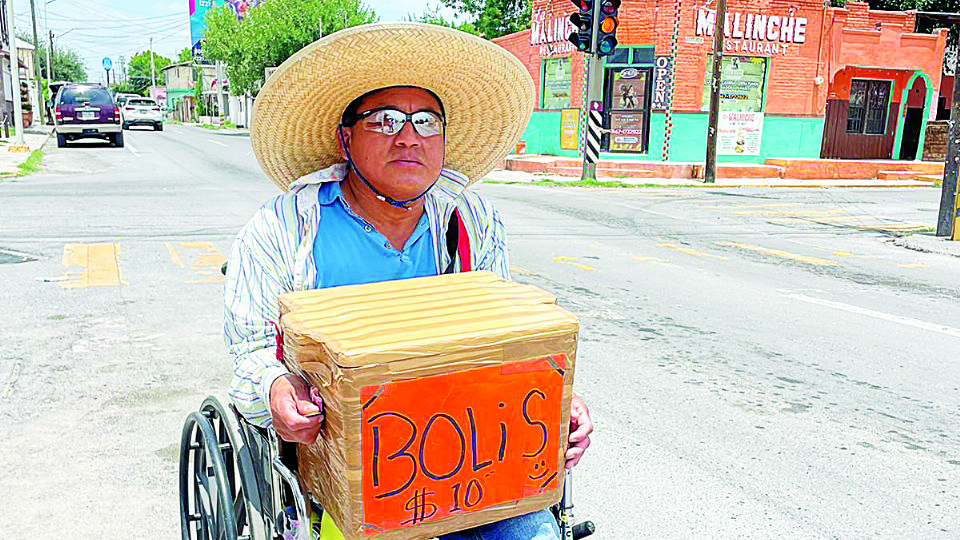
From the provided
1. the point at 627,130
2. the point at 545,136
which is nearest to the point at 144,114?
the point at 545,136

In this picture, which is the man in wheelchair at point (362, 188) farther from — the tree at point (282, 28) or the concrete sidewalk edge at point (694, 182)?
the tree at point (282, 28)

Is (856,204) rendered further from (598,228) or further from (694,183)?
(598,228)

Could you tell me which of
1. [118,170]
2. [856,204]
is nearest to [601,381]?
[856,204]

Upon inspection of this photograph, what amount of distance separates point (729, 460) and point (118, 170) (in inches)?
673

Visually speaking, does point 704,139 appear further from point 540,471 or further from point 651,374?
point 540,471

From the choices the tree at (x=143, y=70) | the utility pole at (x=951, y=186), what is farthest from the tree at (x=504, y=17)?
the tree at (x=143, y=70)

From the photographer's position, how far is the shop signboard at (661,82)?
22.5m

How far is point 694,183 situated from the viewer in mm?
19953

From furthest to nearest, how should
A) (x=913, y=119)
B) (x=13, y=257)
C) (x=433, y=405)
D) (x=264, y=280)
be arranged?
1. (x=913, y=119)
2. (x=13, y=257)
3. (x=264, y=280)
4. (x=433, y=405)

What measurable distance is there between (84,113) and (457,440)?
86.6ft

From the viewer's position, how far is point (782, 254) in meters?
9.66

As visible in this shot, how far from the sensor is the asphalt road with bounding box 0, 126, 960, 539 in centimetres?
333

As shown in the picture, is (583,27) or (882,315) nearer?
(882,315)

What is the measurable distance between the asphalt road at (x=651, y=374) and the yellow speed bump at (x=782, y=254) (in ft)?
0.19
